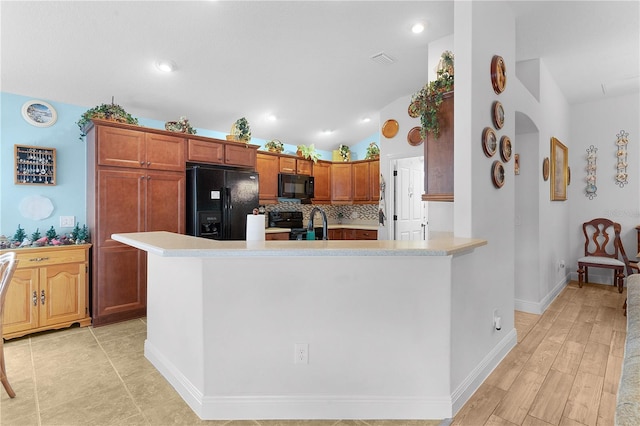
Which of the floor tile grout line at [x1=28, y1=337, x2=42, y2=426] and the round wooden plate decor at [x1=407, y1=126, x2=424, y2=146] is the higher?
the round wooden plate decor at [x1=407, y1=126, x2=424, y2=146]

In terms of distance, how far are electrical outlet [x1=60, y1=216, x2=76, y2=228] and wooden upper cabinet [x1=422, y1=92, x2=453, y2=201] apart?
3665 mm

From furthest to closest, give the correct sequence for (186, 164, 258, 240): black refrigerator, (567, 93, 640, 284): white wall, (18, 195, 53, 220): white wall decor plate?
(567, 93, 640, 284): white wall, (186, 164, 258, 240): black refrigerator, (18, 195, 53, 220): white wall decor plate

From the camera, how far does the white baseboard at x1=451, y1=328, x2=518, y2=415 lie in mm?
1894

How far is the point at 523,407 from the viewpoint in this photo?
192cm

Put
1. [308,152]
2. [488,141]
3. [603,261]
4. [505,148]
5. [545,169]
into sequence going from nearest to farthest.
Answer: [488,141]
[505,148]
[545,169]
[603,261]
[308,152]

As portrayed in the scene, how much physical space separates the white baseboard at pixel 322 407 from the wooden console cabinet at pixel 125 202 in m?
2.13

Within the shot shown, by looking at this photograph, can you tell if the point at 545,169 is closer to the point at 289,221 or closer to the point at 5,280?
the point at 289,221

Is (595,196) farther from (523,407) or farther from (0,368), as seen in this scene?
(0,368)

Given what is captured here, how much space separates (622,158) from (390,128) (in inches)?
136

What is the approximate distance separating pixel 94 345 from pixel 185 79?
2733 millimetres

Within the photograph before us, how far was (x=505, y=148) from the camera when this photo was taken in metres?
2.67

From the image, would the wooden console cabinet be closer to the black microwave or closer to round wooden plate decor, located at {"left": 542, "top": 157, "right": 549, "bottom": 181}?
the black microwave

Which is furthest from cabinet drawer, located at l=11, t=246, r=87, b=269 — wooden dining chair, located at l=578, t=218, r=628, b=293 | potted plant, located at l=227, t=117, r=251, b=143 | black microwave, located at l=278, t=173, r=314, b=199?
wooden dining chair, located at l=578, t=218, r=628, b=293

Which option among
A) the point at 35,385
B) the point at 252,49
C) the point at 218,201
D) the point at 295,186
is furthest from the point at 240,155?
the point at 35,385
